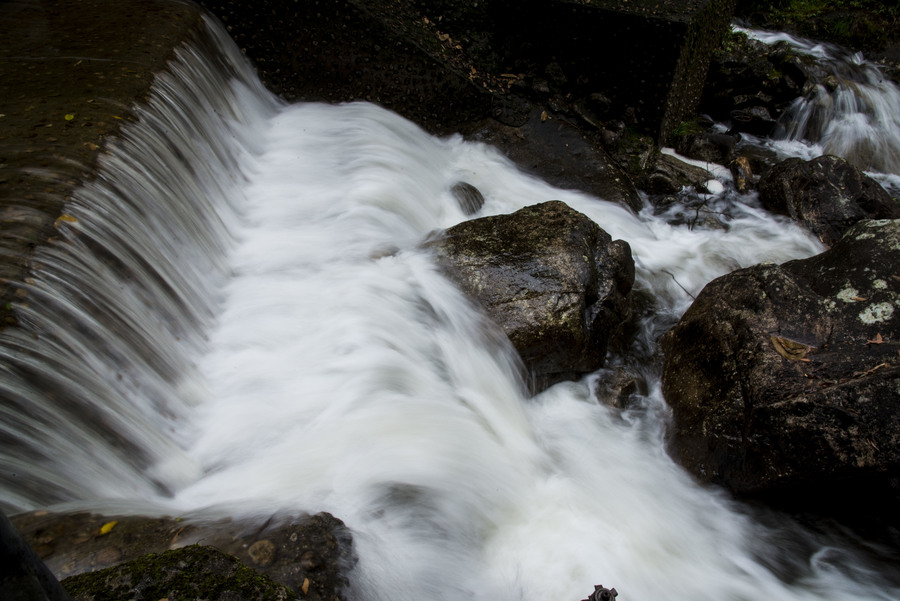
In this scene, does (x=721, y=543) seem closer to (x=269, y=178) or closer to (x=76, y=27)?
(x=269, y=178)

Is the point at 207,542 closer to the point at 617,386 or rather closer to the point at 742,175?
the point at 617,386

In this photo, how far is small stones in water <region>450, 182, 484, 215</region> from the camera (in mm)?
5949

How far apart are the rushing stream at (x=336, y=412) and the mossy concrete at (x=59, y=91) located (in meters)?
0.12

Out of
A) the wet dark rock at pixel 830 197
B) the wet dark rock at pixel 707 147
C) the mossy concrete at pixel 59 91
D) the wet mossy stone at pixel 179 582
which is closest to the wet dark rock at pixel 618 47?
the wet dark rock at pixel 707 147

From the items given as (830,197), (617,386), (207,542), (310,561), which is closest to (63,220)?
(207,542)

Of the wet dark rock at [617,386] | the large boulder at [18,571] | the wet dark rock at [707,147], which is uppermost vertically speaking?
the large boulder at [18,571]

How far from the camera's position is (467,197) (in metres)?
6.00

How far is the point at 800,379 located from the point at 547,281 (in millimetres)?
1538

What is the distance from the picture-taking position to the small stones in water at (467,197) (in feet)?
19.5

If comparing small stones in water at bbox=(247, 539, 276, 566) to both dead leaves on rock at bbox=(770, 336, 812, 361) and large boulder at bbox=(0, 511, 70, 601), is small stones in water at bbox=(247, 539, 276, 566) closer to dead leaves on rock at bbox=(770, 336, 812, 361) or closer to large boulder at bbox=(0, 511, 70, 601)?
large boulder at bbox=(0, 511, 70, 601)

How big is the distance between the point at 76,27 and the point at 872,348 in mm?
6160

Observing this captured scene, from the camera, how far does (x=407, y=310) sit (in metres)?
4.19

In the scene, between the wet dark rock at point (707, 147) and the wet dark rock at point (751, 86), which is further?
the wet dark rock at point (751, 86)

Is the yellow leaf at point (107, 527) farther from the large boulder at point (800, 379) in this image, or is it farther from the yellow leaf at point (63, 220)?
the large boulder at point (800, 379)
